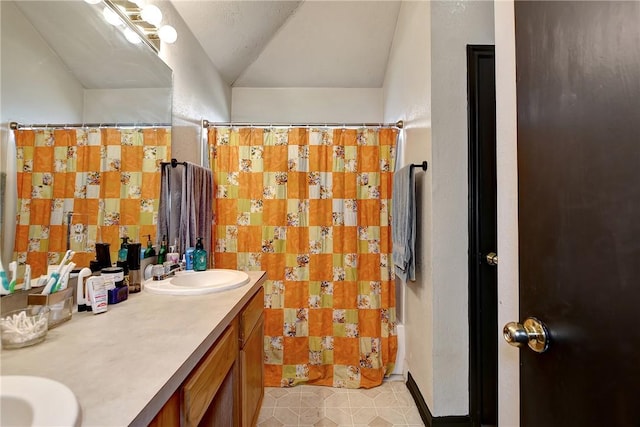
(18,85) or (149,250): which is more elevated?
(18,85)

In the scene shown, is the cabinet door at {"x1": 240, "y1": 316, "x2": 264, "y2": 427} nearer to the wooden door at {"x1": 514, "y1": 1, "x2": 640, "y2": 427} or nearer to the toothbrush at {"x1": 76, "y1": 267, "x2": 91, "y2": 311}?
the toothbrush at {"x1": 76, "y1": 267, "x2": 91, "y2": 311}

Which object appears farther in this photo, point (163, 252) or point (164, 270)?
point (163, 252)

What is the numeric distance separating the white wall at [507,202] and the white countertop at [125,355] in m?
0.82

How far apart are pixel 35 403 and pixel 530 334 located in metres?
0.93

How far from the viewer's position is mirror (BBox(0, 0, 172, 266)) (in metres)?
0.79

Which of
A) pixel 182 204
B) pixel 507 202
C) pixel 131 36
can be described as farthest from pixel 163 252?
pixel 507 202

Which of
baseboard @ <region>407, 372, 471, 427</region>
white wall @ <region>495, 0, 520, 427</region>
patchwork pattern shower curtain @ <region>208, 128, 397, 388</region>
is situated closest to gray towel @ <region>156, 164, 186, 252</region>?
patchwork pattern shower curtain @ <region>208, 128, 397, 388</region>

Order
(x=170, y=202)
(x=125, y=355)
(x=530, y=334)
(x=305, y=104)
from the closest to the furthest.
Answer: (x=530, y=334) < (x=125, y=355) < (x=170, y=202) < (x=305, y=104)

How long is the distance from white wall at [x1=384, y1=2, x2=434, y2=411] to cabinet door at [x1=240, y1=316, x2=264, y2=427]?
3.11 feet

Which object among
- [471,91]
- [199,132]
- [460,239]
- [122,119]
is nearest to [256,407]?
[460,239]

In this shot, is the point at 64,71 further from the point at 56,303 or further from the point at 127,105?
the point at 56,303

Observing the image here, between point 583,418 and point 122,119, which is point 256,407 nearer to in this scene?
point 583,418

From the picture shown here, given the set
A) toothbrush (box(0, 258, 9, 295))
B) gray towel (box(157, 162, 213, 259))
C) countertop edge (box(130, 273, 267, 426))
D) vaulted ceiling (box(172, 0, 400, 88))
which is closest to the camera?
countertop edge (box(130, 273, 267, 426))

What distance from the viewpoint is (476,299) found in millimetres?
1527
